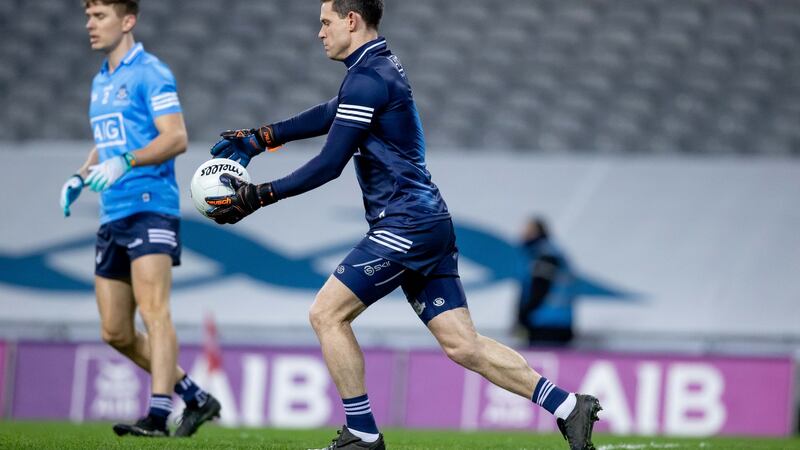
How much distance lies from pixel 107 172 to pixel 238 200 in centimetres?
136

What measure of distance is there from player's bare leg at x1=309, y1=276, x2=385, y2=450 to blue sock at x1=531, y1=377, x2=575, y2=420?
79cm

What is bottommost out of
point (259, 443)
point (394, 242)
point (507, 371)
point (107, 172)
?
point (259, 443)

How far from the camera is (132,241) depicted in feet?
23.5

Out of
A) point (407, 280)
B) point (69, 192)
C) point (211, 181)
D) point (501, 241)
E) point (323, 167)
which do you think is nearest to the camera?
point (323, 167)

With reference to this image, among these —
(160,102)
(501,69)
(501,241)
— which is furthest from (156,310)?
→ (501,69)

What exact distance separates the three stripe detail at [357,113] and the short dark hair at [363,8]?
1.62ft

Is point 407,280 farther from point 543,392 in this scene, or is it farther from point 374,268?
Answer: point 543,392

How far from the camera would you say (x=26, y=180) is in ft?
43.3

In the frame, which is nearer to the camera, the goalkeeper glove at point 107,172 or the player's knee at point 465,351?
the player's knee at point 465,351

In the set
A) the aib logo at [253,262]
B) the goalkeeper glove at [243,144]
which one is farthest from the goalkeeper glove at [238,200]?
the aib logo at [253,262]

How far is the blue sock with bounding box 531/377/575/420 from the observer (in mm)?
5895

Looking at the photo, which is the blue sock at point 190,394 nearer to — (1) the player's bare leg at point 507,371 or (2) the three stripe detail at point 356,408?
(2) the three stripe detail at point 356,408

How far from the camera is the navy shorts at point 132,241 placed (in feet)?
23.5

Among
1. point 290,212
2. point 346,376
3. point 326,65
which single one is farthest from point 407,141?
point 326,65
